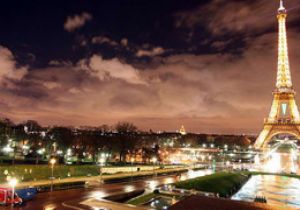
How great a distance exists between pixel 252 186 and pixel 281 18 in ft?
284

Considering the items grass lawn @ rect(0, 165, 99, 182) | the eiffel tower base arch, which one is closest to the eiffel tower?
the eiffel tower base arch

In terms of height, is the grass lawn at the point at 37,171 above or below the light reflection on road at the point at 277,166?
above

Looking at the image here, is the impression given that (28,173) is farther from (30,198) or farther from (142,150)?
(142,150)

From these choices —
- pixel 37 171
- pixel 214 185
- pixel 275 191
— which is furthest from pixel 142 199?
pixel 275 191

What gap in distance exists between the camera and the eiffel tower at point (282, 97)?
12738cm

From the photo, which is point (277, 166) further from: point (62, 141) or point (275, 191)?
point (62, 141)

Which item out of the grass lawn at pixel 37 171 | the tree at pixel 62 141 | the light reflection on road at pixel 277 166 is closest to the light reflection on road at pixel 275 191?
the light reflection on road at pixel 277 166

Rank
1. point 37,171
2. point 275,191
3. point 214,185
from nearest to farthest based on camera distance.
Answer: point 214,185
point 37,171
point 275,191

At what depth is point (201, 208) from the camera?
19766mm

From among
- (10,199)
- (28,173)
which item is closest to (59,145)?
(28,173)

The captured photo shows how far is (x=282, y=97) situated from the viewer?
5044 inches

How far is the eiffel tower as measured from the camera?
127m

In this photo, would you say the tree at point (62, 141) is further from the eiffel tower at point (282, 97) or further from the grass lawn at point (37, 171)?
the eiffel tower at point (282, 97)

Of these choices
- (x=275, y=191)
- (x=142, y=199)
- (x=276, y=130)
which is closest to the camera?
(x=142, y=199)
